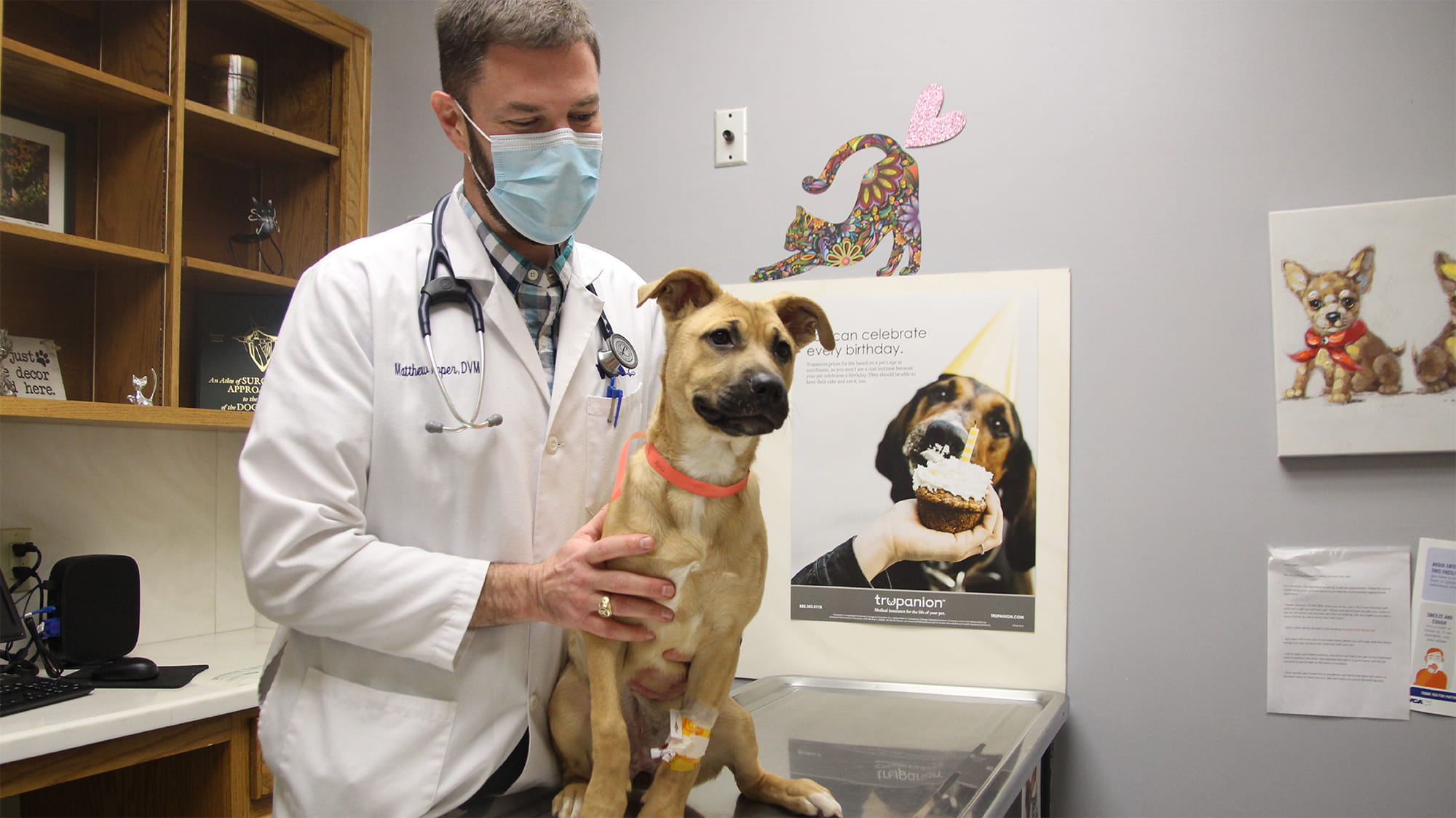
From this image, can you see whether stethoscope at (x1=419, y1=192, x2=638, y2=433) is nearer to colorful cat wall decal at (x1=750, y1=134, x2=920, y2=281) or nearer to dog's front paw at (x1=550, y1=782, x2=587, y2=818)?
dog's front paw at (x1=550, y1=782, x2=587, y2=818)

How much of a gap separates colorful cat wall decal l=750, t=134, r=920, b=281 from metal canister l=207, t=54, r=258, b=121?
1.59 m

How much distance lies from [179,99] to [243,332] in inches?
24.3

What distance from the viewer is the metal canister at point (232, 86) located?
2486 mm

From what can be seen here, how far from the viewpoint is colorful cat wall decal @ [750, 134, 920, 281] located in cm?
212

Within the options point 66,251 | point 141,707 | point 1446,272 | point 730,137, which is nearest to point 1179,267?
point 1446,272

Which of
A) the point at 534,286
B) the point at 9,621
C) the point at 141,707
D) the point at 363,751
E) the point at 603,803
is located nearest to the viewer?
the point at 603,803

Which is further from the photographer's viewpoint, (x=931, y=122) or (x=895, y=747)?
(x=931, y=122)

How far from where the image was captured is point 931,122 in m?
2.11

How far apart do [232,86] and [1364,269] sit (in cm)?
280

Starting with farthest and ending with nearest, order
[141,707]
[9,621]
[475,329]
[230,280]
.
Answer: [230,280] → [9,621] → [141,707] → [475,329]

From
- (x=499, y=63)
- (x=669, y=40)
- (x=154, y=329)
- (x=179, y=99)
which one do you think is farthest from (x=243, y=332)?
(x=499, y=63)

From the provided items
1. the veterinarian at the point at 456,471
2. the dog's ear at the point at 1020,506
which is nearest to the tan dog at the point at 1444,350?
the dog's ear at the point at 1020,506

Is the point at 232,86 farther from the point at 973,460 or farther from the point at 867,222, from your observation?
the point at 973,460

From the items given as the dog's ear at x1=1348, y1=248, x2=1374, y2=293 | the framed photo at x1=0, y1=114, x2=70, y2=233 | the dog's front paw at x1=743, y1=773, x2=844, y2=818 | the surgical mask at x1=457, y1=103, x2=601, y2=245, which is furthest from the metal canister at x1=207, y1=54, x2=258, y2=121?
the dog's ear at x1=1348, y1=248, x2=1374, y2=293
